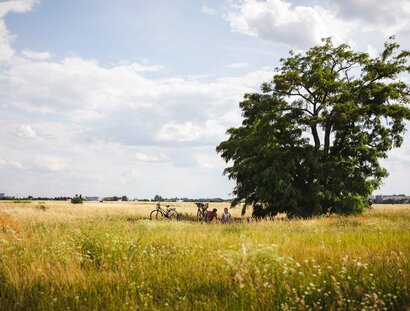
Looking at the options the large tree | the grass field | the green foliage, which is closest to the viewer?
the grass field

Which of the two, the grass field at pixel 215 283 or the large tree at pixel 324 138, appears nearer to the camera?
the grass field at pixel 215 283

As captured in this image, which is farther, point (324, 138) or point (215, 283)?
point (324, 138)

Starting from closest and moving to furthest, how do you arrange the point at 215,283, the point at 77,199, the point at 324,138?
the point at 215,283, the point at 324,138, the point at 77,199

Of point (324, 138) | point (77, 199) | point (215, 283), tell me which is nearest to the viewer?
point (215, 283)

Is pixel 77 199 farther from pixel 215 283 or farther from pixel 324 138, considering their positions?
pixel 215 283

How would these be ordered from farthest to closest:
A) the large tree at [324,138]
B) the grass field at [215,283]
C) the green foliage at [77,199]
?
the green foliage at [77,199] < the large tree at [324,138] < the grass field at [215,283]

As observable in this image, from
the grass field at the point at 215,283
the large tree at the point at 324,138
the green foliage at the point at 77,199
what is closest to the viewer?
the grass field at the point at 215,283

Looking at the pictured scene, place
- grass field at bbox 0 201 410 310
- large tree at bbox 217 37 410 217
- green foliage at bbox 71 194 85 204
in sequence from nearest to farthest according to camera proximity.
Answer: grass field at bbox 0 201 410 310 < large tree at bbox 217 37 410 217 < green foliage at bbox 71 194 85 204

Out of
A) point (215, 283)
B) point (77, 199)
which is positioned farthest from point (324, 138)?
point (77, 199)

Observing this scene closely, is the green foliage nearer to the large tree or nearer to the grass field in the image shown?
the large tree

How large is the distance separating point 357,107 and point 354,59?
5.74m

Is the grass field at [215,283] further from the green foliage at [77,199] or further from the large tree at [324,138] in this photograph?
the green foliage at [77,199]

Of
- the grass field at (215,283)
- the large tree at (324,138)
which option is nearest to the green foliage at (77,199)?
the large tree at (324,138)

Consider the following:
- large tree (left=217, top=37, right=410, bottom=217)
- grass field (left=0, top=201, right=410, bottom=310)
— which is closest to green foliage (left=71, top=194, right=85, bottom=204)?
large tree (left=217, top=37, right=410, bottom=217)
